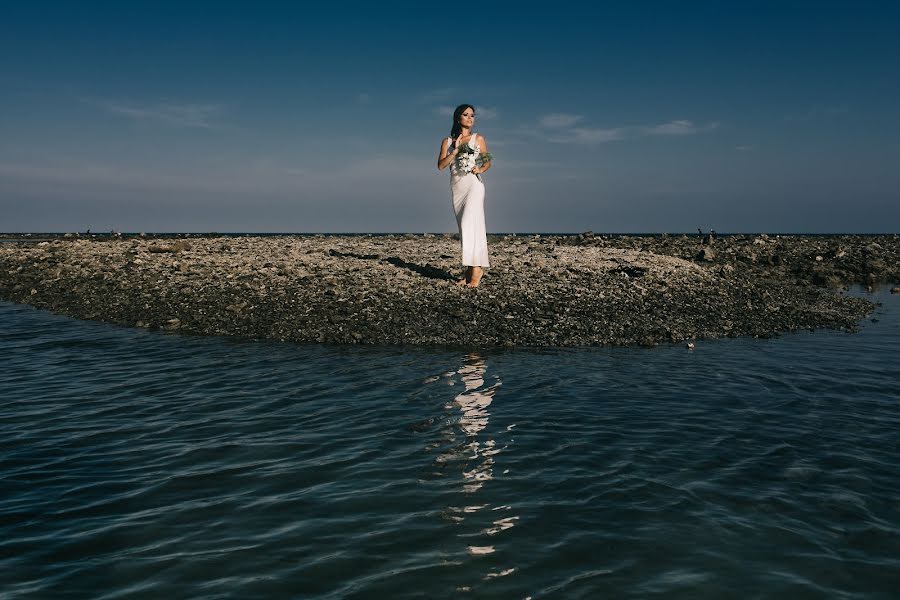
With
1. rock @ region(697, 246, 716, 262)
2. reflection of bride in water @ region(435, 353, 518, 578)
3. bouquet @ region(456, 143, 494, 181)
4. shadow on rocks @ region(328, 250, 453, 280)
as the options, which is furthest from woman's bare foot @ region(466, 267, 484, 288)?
rock @ region(697, 246, 716, 262)

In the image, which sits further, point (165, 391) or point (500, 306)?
point (500, 306)

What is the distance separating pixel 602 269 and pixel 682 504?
14.9 m

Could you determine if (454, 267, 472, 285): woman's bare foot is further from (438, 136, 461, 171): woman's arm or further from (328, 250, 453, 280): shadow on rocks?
(438, 136, 461, 171): woman's arm

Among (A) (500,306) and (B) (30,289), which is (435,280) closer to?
(A) (500,306)

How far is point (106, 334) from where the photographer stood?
1591 cm

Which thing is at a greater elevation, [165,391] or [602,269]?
[602,269]

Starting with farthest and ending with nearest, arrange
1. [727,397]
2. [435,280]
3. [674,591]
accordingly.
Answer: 1. [435,280]
2. [727,397]
3. [674,591]

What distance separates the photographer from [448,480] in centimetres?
688

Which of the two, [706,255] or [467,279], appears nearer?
[467,279]

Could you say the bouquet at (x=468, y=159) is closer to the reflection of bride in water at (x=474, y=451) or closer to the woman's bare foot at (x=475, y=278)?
the woman's bare foot at (x=475, y=278)

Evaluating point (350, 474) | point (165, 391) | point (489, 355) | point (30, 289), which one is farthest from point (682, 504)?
point (30, 289)

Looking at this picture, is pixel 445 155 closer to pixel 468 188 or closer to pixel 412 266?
pixel 468 188

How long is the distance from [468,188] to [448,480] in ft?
38.7

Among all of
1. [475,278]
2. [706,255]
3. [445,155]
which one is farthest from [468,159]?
[706,255]
